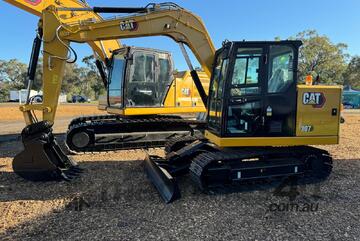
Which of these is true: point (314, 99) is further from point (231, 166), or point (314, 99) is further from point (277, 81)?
point (231, 166)

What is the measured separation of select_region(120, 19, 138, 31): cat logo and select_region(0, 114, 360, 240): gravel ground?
3.27 meters

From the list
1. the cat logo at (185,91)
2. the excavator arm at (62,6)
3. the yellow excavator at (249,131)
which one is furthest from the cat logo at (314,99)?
the excavator arm at (62,6)

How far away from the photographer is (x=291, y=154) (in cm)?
682

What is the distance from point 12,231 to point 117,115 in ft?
20.2

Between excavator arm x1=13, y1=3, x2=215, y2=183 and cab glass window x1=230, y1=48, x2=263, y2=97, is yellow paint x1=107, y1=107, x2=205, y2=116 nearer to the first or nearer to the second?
excavator arm x1=13, y1=3, x2=215, y2=183

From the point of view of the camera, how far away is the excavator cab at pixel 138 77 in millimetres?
9820

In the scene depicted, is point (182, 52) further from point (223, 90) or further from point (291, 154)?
point (291, 154)

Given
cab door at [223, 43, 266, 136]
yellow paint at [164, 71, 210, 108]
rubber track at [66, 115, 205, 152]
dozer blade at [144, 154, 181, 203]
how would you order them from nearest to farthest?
1. dozer blade at [144, 154, 181, 203]
2. cab door at [223, 43, 266, 136]
3. rubber track at [66, 115, 205, 152]
4. yellow paint at [164, 71, 210, 108]

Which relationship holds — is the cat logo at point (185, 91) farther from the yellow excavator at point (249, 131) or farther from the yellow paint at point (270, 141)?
the yellow paint at point (270, 141)

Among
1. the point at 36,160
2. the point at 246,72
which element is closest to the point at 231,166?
the point at 246,72

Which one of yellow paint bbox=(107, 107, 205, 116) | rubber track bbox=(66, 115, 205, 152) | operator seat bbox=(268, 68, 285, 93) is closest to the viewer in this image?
operator seat bbox=(268, 68, 285, 93)

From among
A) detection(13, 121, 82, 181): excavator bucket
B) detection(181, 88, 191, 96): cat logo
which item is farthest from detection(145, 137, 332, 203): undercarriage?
detection(181, 88, 191, 96): cat logo

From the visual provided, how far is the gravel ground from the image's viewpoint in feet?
15.0

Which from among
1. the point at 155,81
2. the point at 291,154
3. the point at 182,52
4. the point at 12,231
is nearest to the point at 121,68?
the point at 155,81
